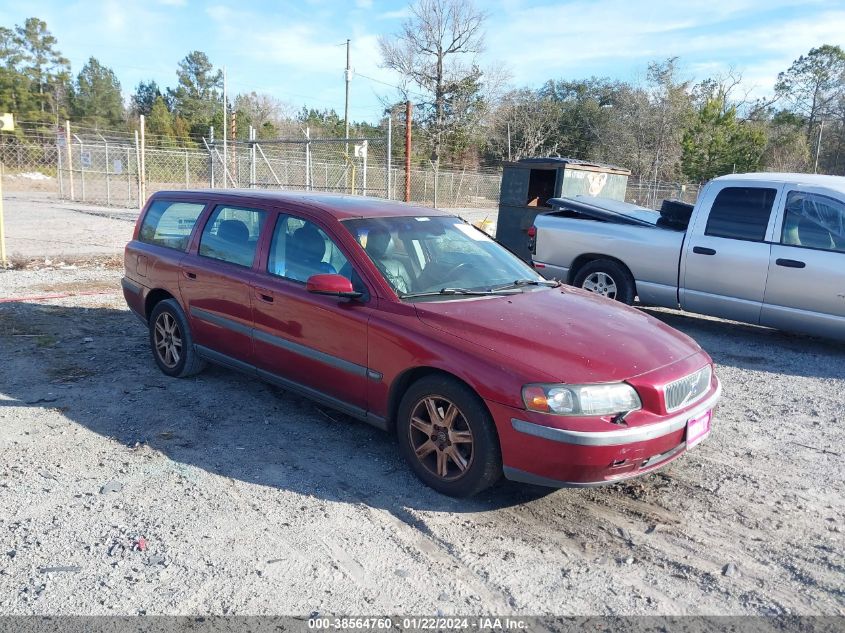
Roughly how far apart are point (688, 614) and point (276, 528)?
1933 millimetres

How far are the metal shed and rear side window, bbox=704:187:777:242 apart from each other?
3946 mm

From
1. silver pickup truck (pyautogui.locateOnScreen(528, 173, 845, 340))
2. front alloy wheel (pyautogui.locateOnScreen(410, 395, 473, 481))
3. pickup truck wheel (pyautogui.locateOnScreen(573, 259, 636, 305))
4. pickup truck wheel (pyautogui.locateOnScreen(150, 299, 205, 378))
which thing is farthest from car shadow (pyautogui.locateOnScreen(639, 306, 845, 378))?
pickup truck wheel (pyautogui.locateOnScreen(150, 299, 205, 378))

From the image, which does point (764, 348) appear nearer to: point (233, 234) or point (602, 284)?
point (602, 284)

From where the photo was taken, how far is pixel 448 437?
3592 mm

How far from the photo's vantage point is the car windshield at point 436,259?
4.14 meters

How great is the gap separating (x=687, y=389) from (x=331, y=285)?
6.85 ft

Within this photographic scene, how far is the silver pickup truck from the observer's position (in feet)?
21.4

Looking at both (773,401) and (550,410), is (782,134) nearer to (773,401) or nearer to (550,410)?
(773,401)

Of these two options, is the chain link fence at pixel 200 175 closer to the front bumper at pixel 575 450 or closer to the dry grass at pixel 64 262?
the dry grass at pixel 64 262

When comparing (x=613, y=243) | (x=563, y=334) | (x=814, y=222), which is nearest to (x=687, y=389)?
(x=563, y=334)

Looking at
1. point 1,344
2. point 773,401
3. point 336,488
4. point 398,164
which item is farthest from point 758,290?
point 398,164

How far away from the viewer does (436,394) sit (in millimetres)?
3592

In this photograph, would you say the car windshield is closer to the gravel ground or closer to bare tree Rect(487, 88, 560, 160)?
the gravel ground

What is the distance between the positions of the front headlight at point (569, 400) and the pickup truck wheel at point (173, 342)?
10.6ft
